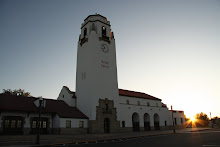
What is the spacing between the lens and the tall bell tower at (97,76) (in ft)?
106

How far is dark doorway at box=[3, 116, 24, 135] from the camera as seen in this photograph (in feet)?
77.0

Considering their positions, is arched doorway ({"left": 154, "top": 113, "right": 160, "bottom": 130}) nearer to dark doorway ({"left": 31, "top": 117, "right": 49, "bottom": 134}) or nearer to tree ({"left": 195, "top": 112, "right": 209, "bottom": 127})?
dark doorway ({"left": 31, "top": 117, "right": 49, "bottom": 134})

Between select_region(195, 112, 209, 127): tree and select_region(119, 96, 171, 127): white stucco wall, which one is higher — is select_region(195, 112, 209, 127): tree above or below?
below

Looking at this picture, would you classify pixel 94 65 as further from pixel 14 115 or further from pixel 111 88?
pixel 14 115

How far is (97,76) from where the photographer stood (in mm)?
33812

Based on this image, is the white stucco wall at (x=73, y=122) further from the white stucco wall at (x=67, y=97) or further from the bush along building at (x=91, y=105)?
the white stucco wall at (x=67, y=97)

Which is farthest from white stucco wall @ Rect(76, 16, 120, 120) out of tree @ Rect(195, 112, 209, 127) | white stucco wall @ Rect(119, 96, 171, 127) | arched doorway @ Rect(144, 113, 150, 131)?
tree @ Rect(195, 112, 209, 127)

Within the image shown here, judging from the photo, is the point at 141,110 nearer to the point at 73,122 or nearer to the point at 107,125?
the point at 107,125

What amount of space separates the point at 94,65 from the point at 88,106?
8.31 metres

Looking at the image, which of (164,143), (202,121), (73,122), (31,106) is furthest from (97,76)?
(202,121)

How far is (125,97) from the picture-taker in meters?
40.3

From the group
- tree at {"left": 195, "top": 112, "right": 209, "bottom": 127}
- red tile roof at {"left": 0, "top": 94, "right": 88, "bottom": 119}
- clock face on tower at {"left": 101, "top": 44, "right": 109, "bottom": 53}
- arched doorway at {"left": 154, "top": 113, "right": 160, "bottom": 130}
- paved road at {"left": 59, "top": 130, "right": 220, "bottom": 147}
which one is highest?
clock face on tower at {"left": 101, "top": 44, "right": 109, "bottom": 53}

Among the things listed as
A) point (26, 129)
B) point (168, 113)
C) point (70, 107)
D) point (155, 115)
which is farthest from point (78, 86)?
point (168, 113)

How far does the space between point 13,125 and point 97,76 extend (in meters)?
16.5
